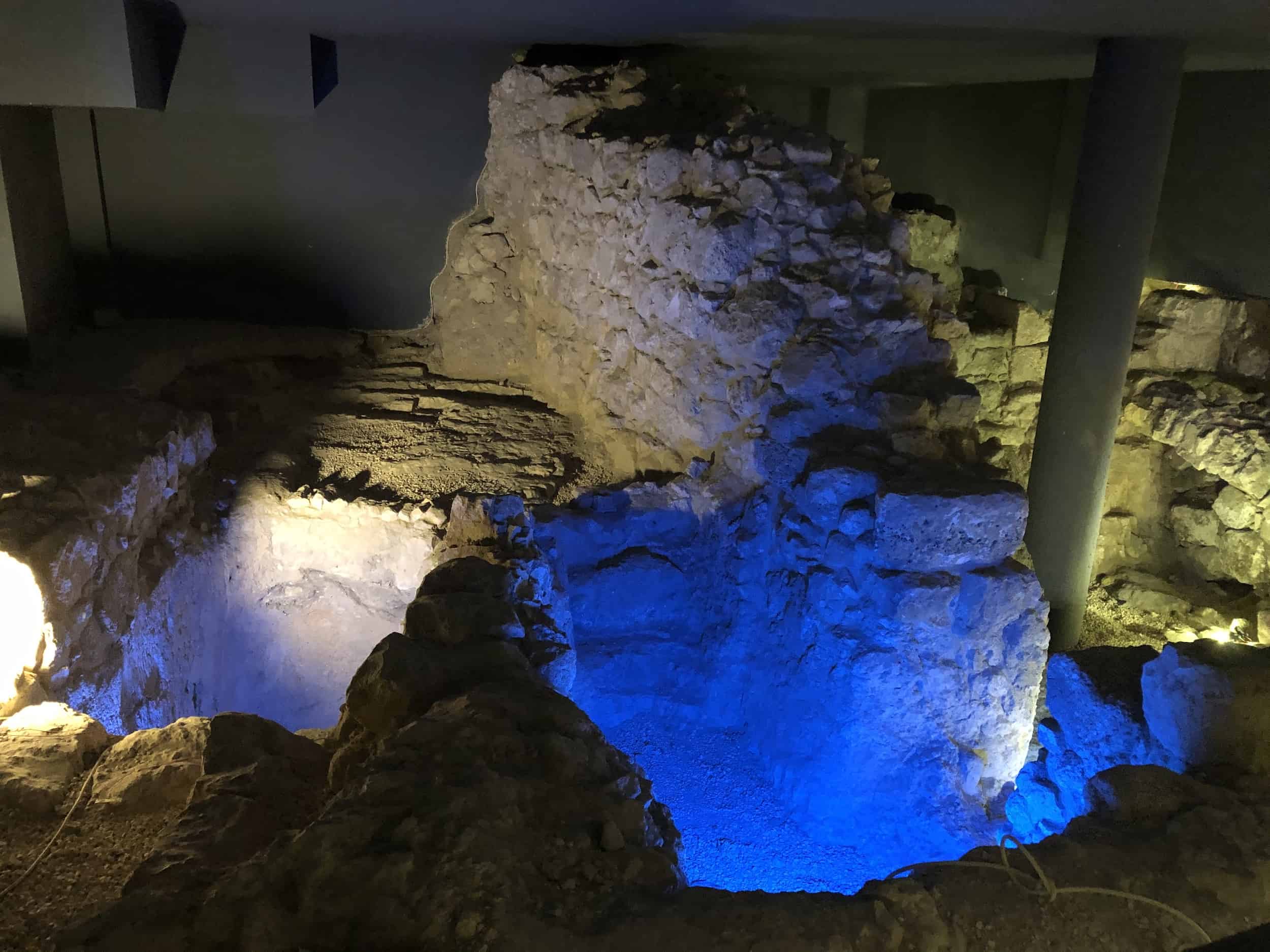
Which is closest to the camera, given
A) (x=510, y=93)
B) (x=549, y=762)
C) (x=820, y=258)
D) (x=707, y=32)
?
(x=549, y=762)

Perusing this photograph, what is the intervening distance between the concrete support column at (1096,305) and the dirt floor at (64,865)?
525cm

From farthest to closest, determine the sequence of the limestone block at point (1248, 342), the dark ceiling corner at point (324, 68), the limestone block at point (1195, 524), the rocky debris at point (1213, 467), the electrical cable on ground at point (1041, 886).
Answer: the limestone block at point (1195, 524) → the limestone block at point (1248, 342) → the rocky debris at point (1213, 467) → the dark ceiling corner at point (324, 68) → the electrical cable on ground at point (1041, 886)

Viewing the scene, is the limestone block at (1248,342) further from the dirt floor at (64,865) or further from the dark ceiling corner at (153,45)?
the dirt floor at (64,865)

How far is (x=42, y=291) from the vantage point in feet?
19.1

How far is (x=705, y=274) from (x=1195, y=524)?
542 centimetres

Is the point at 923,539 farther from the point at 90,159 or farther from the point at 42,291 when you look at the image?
the point at 90,159

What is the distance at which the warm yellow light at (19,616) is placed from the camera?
11.4ft

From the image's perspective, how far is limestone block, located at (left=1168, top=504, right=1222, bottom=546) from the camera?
24.6 feet

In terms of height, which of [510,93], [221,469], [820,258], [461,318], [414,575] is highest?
[510,93]

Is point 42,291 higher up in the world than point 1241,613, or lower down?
higher up

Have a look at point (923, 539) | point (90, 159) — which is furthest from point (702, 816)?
point (90, 159)

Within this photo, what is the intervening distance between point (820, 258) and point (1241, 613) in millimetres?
5244

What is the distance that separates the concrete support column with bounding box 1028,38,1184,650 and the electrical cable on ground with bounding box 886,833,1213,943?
4.15 meters

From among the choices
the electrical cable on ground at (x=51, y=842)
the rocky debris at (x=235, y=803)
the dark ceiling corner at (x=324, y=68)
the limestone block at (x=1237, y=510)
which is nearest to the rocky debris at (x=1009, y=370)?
the limestone block at (x=1237, y=510)
